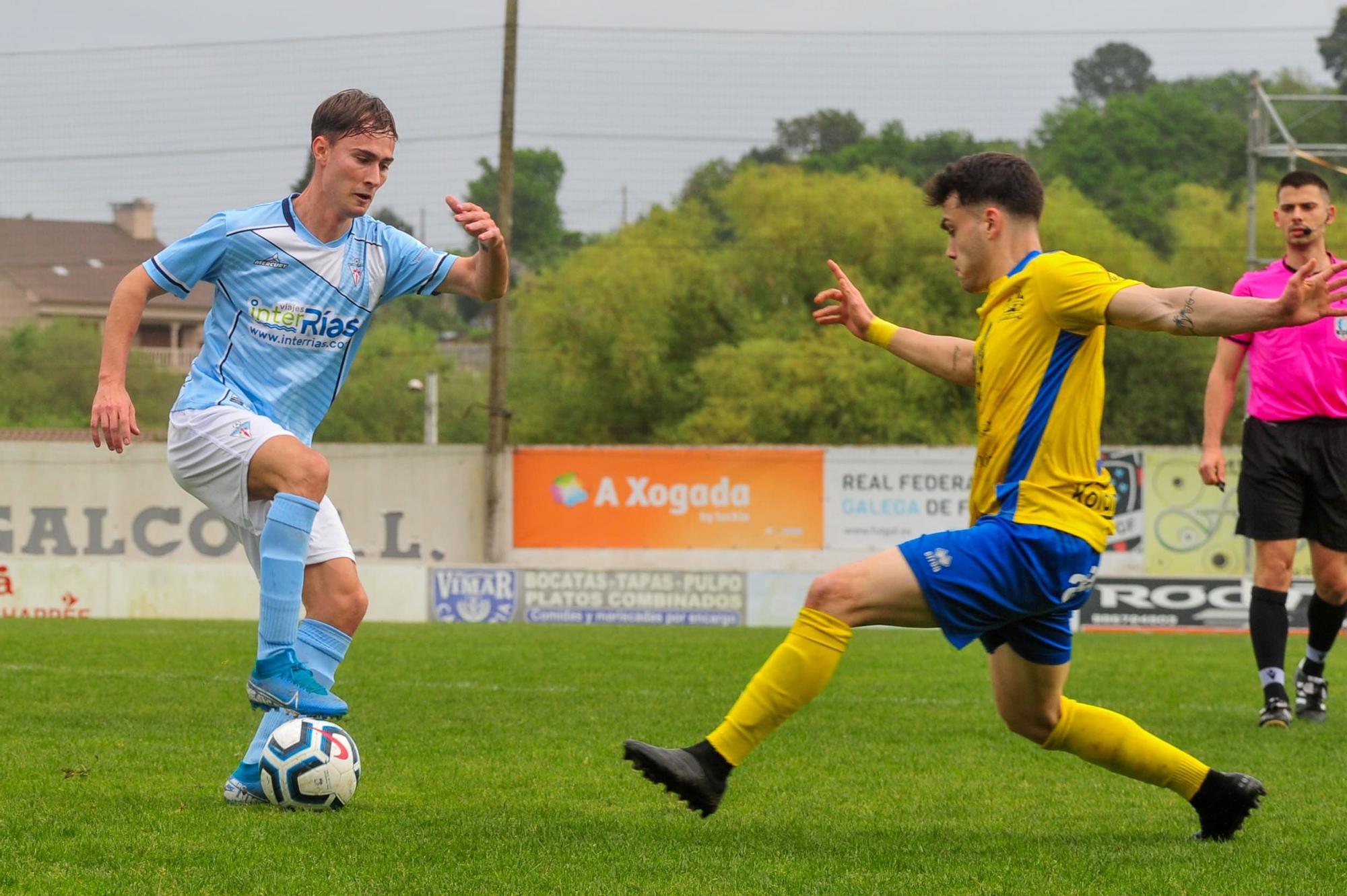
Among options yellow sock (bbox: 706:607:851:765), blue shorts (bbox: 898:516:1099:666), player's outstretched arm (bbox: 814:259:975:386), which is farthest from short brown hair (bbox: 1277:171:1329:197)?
yellow sock (bbox: 706:607:851:765)

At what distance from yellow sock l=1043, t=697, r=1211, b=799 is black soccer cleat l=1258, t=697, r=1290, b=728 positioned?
2.89 metres

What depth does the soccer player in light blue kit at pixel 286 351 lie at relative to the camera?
16.5 ft

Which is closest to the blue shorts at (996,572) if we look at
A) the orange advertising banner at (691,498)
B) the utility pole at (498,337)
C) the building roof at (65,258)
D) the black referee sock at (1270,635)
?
the black referee sock at (1270,635)

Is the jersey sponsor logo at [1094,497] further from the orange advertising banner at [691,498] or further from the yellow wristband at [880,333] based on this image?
the orange advertising banner at [691,498]

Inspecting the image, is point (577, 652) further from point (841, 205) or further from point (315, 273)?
point (841, 205)

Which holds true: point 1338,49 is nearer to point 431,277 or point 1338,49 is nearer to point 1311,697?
point 1311,697

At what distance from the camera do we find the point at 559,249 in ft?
140

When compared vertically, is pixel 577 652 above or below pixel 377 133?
below

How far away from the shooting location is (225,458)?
5051 mm

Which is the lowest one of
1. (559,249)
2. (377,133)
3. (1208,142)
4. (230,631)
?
(230,631)

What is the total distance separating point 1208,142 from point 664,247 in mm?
22411

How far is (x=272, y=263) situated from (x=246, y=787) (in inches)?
66.6

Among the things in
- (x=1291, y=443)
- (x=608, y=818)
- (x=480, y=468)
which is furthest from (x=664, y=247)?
(x=608, y=818)

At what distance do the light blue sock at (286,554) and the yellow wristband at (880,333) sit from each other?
1.95 metres
